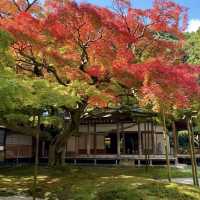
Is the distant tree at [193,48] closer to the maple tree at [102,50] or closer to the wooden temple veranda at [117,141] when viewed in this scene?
the wooden temple veranda at [117,141]

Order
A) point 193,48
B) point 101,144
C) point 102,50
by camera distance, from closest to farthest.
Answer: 1. point 102,50
2. point 101,144
3. point 193,48

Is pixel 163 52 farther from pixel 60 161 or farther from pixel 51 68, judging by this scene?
pixel 60 161

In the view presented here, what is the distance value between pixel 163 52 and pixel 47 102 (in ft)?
21.6

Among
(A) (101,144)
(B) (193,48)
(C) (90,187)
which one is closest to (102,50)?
(C) (90,187)

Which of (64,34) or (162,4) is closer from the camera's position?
(64,34)

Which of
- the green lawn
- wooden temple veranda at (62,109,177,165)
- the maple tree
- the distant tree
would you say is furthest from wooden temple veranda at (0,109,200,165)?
the maple tree

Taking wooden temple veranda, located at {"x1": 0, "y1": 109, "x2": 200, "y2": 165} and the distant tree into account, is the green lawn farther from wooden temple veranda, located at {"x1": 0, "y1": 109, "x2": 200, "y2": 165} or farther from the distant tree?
the distant tree

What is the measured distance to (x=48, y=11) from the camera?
A: 47.2ft

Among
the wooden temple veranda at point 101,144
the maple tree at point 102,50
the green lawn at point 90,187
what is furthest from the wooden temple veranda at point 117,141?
the maple tree at point 102,50

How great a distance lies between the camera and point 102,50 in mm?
12438

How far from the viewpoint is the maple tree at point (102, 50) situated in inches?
458

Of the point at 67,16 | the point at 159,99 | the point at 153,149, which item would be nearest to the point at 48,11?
the point at 67,16

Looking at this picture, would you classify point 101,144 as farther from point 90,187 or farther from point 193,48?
point 90,187

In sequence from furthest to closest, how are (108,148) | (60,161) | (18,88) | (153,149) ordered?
(108,148), (153,149), (60,161), (18,88)
